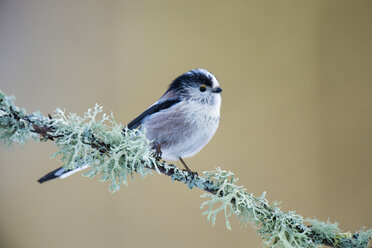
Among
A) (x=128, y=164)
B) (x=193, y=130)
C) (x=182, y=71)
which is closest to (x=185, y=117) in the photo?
(x=193, y=130)

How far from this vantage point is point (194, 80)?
741 millimetres

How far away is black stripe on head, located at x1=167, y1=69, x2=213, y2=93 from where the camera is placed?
729 millimetres

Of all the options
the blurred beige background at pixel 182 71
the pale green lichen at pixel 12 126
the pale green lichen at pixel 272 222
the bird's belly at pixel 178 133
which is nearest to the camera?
the pale green lichen at pixel 12 126

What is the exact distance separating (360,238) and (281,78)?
96 centimetres

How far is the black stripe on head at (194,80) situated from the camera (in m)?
0.73

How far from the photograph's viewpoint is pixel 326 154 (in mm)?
1324

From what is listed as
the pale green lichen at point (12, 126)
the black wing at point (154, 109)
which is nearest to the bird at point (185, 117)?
the black wing at point (154, 109)

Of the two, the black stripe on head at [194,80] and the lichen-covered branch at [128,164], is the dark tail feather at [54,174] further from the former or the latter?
the black stripe on head at [194,80]

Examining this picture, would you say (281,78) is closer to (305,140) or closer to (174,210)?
(305,140)

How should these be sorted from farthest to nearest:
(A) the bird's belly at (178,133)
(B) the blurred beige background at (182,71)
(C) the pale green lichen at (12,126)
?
(B) the blurred beige background at (182,71) → (A) the bird's belly at (178,133) → (C) the pale green lichen at (12,126)

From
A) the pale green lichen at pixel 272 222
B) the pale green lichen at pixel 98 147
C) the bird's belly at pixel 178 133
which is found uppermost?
the bird's belly at pixel 178 133

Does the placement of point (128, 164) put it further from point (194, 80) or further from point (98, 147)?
point (194, 80)

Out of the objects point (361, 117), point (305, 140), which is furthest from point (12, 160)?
point (361, 117)

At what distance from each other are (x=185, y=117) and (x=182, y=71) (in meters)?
0.68
